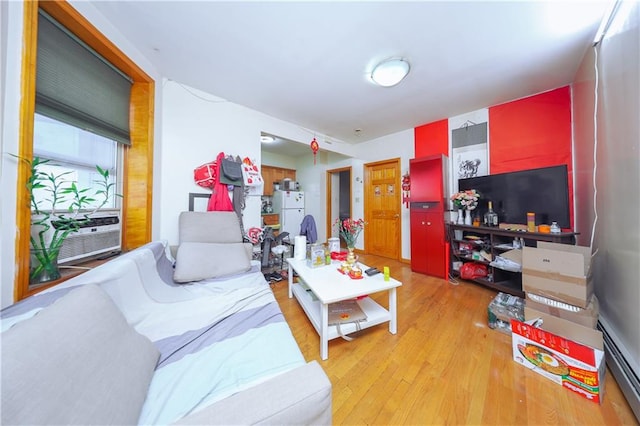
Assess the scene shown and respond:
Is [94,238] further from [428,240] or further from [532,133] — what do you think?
[532,133]

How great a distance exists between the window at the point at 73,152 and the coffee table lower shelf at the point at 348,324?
5.97 ft

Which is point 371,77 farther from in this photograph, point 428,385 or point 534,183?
point 428,385

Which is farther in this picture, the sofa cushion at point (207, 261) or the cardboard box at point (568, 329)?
the sofa cushion at point (207, 261)

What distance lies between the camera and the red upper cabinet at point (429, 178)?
273 centimetres

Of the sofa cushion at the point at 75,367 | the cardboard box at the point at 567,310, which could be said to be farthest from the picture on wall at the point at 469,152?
the sofa cushion at the point at 75,367

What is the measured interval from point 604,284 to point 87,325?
296 cm

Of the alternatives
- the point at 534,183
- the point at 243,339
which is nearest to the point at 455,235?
the point at 534,183

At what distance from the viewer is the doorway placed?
475 cm

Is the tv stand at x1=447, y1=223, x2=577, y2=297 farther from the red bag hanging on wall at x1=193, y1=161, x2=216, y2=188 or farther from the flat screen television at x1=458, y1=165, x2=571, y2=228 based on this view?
the red bag hanging on wall at x1=193, y1=161, x2=216, y2=188

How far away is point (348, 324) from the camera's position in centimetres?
146

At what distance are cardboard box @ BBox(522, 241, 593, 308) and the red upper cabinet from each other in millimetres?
1369

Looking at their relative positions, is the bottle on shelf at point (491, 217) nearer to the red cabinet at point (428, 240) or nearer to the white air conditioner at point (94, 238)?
the red cabinet at point (428, 240)

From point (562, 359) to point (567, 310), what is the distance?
330 mm

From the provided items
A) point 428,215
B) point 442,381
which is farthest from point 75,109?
point 428,215
